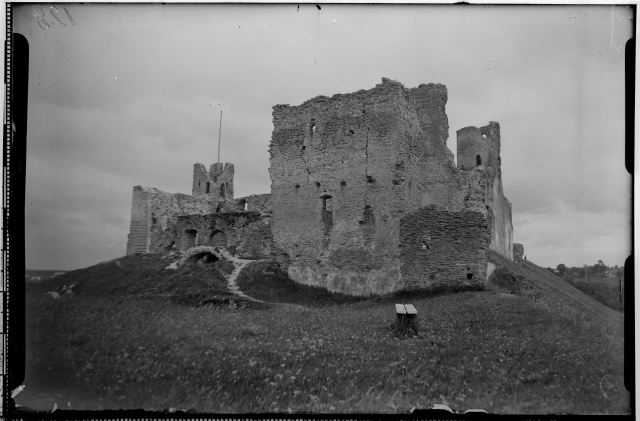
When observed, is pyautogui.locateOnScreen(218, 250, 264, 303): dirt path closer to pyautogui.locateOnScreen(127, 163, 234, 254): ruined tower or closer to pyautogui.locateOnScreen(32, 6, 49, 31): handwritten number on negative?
pyautogui.locateOnScreen(127, 163, 234, 254): ruined tower

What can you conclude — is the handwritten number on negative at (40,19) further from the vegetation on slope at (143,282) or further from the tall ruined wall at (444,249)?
the tall ruined wall at (444,249)

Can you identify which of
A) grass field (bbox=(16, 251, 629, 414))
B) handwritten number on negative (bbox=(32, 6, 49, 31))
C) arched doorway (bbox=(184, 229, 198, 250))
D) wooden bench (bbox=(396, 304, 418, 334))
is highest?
handwritten number on negative (bbox=(32, 6, 49, 31))

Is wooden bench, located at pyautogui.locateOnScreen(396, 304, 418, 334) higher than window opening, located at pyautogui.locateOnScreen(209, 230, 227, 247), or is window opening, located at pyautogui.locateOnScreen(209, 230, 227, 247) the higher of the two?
window opening, located at pyautogui.locateOnScreen(209, 230, 227, 247)

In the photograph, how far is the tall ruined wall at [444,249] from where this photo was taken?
10.7m

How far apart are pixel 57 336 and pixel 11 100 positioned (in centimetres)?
339

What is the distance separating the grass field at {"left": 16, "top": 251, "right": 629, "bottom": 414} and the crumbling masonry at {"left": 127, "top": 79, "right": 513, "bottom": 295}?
3402 mm

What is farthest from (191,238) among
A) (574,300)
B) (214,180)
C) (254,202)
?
(574,300)

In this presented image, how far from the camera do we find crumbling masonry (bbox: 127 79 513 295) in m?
11.0

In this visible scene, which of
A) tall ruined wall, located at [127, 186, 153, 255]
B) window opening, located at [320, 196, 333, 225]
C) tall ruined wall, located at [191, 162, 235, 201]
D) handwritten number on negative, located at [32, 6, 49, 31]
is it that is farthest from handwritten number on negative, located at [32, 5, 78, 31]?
tall ruined wall, located at [191, 162, 235, 201]

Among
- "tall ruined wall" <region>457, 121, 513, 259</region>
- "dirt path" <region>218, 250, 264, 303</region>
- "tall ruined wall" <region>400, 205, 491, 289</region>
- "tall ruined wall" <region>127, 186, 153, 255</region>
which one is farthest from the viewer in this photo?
"tall ruined wall" <region>457, 121, 513, 259</region>

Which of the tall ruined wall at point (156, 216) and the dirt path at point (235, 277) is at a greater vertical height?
the tall ruined wall at point (156, 216)

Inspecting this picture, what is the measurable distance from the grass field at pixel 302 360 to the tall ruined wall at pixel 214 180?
22.9 meters

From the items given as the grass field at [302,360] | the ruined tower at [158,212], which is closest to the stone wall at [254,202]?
the ruined tower at [158,212]

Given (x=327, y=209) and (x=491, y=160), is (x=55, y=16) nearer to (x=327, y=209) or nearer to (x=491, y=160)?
(x=327, y=209)
